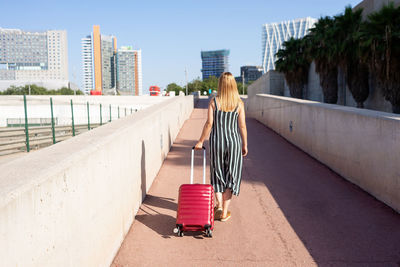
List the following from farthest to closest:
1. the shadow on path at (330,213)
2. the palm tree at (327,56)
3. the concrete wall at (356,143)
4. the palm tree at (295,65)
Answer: the palm tree at (295,65) → the palm tree at (327,56) → the concrete wall at (356,143) → the shadow on path at (330,213)

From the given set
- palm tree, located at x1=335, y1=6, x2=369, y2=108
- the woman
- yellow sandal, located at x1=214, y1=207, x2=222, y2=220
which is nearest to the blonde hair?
the woman

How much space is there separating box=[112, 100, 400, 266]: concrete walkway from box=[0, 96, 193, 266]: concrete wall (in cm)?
39

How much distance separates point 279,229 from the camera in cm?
482

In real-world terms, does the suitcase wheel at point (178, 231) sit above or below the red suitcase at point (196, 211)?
below

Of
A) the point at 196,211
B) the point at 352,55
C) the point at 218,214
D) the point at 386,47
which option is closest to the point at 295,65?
the point at 352,55

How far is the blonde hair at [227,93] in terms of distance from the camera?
15.8 feet

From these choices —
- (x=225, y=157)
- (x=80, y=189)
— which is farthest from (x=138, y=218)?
(x=80, y=189)

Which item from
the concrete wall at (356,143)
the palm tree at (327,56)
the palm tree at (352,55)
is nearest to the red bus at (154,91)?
the palm tree at (327,56)

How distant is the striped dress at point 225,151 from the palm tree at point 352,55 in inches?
810

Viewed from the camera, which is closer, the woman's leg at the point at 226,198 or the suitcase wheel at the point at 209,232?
the suitcase wheel at the point at 209,232

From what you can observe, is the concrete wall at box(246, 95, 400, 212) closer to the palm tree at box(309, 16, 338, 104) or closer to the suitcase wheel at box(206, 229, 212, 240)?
the suitcase wheel at box(206, 229, 212, 240)

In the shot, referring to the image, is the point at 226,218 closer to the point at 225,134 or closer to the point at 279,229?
the point at 279,229

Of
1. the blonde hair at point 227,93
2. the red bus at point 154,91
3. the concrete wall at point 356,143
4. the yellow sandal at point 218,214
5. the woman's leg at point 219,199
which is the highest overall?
the red bus at point 154,91

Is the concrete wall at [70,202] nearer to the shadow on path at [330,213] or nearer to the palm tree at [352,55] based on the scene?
the shadow on path at [330,213]
